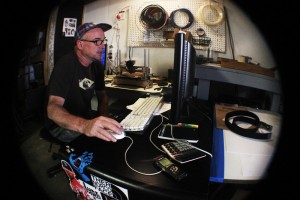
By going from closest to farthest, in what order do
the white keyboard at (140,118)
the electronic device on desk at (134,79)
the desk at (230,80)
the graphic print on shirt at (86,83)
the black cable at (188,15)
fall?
the white keyboard at (140,118), the graphic print on shirt at (86,83), the desk at (230,80), the electronic device on desk at (134,79), the black cable at (188,15)

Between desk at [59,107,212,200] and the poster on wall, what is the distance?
73.8 inches

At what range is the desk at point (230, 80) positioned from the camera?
1.37m

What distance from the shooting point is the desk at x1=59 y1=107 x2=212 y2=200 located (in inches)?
18.0

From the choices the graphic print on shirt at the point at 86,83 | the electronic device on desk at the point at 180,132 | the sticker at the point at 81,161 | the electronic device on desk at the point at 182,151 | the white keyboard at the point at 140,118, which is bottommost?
the sticker at the point at 81,161

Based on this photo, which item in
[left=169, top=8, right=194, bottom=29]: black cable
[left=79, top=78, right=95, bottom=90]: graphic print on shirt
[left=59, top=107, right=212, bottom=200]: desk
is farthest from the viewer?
[left=169, top=8, right=194, bottom=29]: black cable

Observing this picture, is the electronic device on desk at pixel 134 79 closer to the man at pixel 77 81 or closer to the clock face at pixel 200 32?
the man at pixel 77 81

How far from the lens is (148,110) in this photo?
0.91 metres

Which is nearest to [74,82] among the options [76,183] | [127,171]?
[76,183]

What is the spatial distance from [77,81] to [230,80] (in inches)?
44.6

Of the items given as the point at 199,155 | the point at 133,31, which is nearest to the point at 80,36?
the point at 133,31

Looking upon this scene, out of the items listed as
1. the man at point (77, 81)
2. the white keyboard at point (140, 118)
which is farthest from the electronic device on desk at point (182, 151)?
the man at point (77, 81)

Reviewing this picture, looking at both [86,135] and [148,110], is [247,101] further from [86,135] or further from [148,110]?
[86,135]

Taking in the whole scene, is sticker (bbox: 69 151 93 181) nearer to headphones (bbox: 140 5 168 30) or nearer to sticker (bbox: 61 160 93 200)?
sticker (bbox: 61 160 93 200)

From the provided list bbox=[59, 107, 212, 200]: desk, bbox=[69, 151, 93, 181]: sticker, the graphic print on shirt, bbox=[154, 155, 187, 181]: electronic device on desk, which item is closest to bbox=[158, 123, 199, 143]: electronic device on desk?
bbox=[59, 107, 212, 200]: desk
